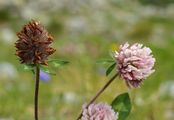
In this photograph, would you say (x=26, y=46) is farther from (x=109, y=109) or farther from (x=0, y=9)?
(x=0, y=9)

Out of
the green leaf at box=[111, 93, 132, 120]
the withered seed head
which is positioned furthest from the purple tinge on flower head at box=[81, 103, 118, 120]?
the withered seed head

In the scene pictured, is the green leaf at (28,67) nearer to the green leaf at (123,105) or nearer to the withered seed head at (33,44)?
the withered seed head at (33,44)

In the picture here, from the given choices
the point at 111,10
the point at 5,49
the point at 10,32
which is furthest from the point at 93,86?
the point at 111,10

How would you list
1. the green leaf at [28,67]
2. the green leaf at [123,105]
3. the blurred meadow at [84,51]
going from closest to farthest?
1. the green leaf at [28,67]
2. the green leaf at [123,105]
3. the blurred meadow at [84,51]

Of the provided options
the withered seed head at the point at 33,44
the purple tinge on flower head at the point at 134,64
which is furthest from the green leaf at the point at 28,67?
the purple tinge on flower head at the point at 134,64

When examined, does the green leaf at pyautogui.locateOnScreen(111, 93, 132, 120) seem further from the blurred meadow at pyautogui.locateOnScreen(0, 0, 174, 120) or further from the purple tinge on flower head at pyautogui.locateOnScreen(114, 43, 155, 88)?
the blurred meadow at pyautogui.locateOnScreen(0, 0, 174, 120)
